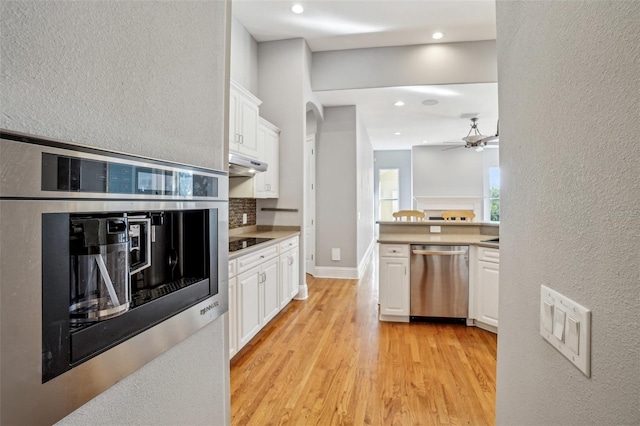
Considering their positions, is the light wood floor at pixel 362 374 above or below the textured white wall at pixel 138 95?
below

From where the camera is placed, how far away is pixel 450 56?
449 cm

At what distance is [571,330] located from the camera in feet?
1.87

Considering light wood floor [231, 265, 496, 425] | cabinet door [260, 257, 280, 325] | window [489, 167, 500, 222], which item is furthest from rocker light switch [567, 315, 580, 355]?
window [489, 167, 500, 222]

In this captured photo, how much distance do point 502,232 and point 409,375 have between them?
1794 mm

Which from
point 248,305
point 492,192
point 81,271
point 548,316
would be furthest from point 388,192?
point 81,271

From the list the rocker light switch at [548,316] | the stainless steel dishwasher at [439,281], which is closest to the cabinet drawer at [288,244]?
the stainless steel dishwasher at [439,281]

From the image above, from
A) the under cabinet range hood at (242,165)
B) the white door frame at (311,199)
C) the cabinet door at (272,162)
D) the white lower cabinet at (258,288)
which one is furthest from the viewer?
the white door frame at (311,199)

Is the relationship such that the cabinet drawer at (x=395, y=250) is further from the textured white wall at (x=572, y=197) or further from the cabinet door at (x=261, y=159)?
the textured white wall at (x=572, y=197)

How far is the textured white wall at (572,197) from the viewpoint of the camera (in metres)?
0.44

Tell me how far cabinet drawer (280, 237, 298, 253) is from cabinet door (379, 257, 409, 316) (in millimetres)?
1046

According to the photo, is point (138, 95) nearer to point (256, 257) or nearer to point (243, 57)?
point (256, 257)

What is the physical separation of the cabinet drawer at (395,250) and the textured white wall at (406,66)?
7.95 feet

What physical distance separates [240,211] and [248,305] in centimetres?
157

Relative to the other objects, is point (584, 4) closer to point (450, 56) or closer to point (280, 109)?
point (280, 109)
